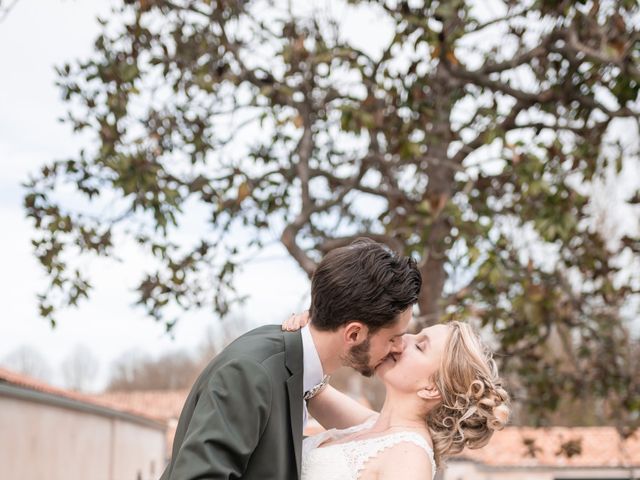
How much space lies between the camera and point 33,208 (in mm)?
7738

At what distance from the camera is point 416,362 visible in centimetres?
356

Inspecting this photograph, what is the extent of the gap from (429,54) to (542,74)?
158 cm

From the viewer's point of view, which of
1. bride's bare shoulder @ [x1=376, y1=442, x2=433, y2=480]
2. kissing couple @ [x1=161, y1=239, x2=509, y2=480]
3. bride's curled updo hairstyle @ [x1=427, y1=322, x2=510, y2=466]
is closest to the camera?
kissing couple @ [x1=161, y1=239, x2=509, y2=480]

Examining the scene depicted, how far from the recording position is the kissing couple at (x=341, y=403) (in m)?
2.80

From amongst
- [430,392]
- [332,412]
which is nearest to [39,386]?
[332,412]

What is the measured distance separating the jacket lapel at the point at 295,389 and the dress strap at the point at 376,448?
0.45m

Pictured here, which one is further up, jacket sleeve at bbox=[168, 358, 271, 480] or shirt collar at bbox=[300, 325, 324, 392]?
shirt collar at bbox=[300, 325, 324, 392]

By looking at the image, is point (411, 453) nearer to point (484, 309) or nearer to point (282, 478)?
point (282, 478)

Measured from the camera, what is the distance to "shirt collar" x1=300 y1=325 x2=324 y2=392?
3.15 meters

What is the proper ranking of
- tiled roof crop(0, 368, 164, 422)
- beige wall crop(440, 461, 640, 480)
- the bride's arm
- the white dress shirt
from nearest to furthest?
the white dress shirt → the bride's arm → tiled roof crop(0, 368, 164, 422) → beige wall crop(440, 461, 640, 480)

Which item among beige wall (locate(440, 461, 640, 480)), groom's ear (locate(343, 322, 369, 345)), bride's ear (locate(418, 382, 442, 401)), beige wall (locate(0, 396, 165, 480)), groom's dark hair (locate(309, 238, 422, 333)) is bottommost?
beige wall (locate(440, 461, 640, 480))

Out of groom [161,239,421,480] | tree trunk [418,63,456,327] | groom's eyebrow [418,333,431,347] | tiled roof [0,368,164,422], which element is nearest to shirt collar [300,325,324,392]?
groom [161,239,421,480]

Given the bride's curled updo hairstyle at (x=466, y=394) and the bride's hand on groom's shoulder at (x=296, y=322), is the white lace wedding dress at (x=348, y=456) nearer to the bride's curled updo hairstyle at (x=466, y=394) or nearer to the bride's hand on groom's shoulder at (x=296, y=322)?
the bride's curled updo hairstyle at (x=466, y=394)

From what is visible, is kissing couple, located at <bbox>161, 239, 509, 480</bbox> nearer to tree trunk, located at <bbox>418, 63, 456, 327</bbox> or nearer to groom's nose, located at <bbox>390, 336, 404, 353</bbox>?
groom's nose, located at <bbox>390, 336, 404, 353</bbox>
